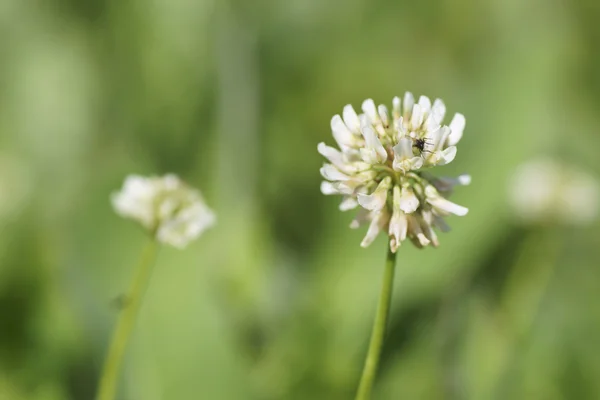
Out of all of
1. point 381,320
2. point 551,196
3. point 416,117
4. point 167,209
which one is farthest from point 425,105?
point 551,196

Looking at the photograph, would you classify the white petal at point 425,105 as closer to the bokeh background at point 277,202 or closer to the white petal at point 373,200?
the white petal at point 373,200

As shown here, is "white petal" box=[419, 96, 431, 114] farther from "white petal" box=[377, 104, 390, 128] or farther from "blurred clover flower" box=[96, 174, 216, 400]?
"blurred clover flower" box=[96, 174, 216, 400]

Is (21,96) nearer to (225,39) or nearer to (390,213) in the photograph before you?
(225,39)

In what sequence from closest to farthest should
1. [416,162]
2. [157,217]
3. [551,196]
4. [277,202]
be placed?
[416,162]
[157,217]
[551,196]
[277,202]

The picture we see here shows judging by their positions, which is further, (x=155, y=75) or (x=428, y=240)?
(x=155, y=75)

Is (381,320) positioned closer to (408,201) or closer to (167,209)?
(408,201)

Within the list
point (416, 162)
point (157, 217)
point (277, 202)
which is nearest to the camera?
point (416, 162)

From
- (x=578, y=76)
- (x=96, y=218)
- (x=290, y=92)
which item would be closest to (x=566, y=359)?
(x=96, y=218)
